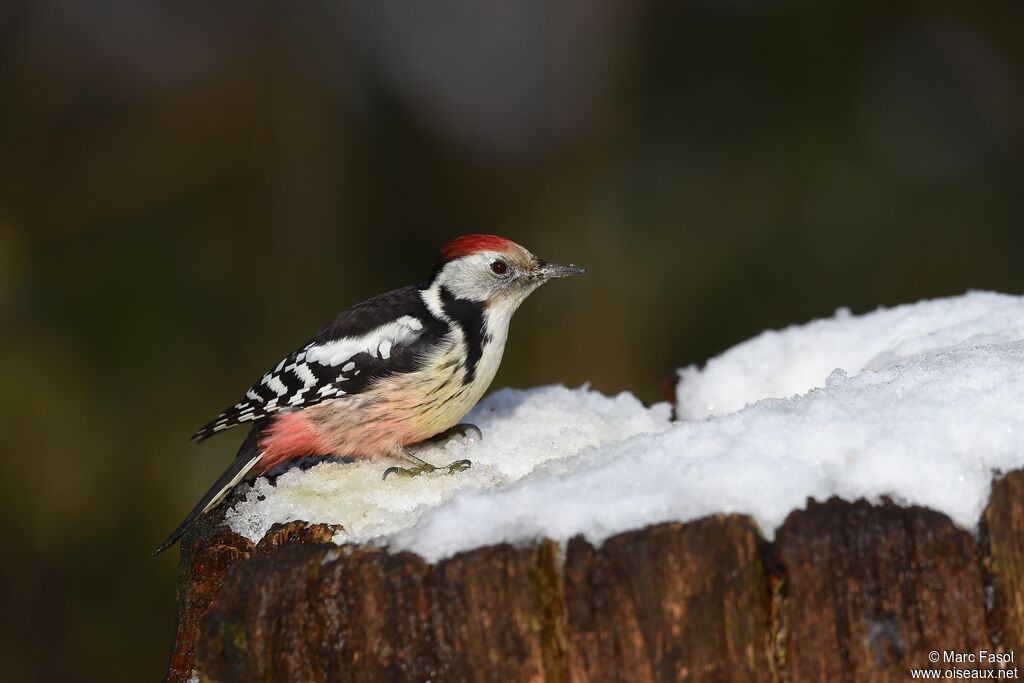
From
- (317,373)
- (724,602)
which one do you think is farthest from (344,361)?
(724,602)

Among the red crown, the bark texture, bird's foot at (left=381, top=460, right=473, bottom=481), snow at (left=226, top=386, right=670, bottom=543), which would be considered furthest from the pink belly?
the bark texture

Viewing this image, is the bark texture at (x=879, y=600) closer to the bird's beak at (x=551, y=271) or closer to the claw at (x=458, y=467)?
the claw at (x=458, y=467)

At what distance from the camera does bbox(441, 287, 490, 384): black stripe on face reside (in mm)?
3490

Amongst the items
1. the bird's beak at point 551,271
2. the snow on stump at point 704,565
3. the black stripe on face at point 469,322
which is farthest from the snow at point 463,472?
the bird's beak at point 551,271

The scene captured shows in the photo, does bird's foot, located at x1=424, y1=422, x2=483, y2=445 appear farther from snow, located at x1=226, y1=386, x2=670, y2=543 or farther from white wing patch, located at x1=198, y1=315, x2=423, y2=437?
white wing patch, located at x1=198, y1=315, x2=423, y2=437

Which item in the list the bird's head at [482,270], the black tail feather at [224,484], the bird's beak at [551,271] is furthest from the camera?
the bird's beak at [551,271]

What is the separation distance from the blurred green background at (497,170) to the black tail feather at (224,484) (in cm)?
396

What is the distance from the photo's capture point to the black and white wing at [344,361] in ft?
11.1

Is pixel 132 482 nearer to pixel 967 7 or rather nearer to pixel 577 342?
pixel 577 342

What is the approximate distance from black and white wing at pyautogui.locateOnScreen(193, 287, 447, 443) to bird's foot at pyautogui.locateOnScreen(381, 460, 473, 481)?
383mm

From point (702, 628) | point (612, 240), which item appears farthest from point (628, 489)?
point (612, 240)

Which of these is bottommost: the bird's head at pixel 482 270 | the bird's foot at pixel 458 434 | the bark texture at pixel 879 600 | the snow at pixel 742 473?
the bark texture at pixel 879 600

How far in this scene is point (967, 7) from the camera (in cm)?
834

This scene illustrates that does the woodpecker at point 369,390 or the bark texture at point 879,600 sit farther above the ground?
the woodpecker at point 369,390
